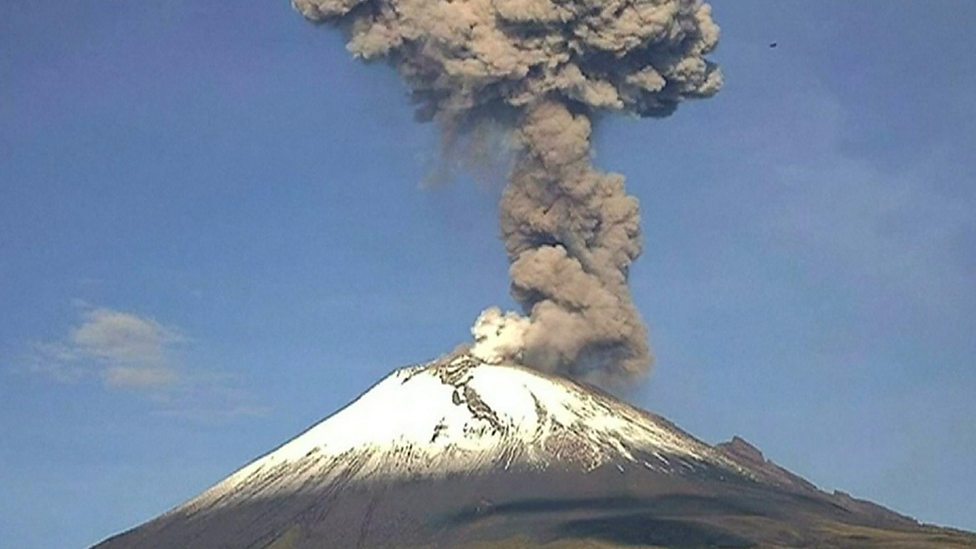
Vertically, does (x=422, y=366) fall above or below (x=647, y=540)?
above

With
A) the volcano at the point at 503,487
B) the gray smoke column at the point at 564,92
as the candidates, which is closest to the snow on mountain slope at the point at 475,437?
the volcano at the point at 503,487

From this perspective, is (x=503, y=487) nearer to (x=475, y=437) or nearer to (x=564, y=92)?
(x=475, y=437)

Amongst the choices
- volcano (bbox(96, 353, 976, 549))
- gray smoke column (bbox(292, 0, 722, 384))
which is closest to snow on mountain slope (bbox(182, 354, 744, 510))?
volcano (bbox(96, 353, 976, 549))

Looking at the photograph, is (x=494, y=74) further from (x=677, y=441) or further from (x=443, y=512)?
(x=677, y=441)

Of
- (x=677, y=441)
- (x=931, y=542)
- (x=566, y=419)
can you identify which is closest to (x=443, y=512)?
(x=566, y=419)

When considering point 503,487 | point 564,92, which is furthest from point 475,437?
point 564,92
